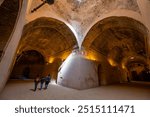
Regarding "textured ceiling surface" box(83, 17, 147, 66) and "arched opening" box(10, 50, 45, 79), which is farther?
"arched opening" box(10, 50, 45, 79)

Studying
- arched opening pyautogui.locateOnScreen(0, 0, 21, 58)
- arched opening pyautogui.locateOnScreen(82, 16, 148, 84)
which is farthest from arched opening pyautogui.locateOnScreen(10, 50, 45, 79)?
arched opening pyautogui.locateOnScreen(0, 0, 21, 58)

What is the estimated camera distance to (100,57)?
1060cm

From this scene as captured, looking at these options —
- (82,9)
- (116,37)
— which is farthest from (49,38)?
(116,37)

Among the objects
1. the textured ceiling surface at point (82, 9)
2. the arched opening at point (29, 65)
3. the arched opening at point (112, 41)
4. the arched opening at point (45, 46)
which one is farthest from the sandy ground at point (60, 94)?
the arched opening at point (29, 65)

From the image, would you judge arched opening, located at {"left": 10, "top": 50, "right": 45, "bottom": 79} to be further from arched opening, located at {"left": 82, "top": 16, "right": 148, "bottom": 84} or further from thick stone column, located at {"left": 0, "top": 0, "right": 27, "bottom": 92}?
thick stone column, located at {"left": 0, "top": 0, "right": 27, "bottom": 92}

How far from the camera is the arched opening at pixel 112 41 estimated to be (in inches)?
350

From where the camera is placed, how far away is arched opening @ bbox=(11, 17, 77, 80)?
30.1 feet

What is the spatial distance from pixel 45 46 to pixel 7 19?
608 cm

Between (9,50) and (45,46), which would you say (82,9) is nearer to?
(45,46)

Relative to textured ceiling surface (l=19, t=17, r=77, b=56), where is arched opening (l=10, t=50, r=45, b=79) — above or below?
below

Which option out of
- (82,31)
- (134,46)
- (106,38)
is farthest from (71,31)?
(134,46)

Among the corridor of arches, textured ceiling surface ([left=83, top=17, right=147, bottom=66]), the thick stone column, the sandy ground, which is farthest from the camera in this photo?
textured ceiling surface ([left=83, top=17, right=147, bottom=66])

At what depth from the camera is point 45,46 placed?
10.9 m

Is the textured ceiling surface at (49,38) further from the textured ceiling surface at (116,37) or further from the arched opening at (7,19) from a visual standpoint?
the arched opening at (7,19)
